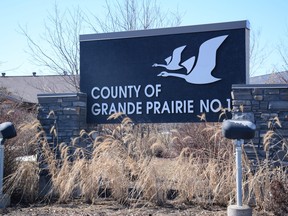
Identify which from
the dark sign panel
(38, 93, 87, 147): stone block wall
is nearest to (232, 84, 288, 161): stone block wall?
the dark sign panel

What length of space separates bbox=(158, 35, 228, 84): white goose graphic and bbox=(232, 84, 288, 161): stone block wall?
104 centimetres

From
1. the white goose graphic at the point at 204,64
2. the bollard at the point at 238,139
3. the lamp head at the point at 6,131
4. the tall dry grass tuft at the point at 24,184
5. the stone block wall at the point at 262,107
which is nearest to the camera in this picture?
the bollard at the point at 238,139

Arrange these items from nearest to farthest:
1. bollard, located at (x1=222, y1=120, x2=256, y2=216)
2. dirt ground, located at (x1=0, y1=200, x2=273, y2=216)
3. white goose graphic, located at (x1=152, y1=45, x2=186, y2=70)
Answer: bollard, located at (x1=222, y1=120, x2=256, y2=216) < dirt ground, located at (x1=0, y1=200, x2=273, y2=216) < white goose graphic, located at (x1=152, y1=45, x2=186, y2=70)

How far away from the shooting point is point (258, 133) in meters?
7.70

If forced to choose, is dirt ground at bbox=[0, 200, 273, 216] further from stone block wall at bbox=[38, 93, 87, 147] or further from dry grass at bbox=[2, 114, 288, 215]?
stone block wall at bbox=[38, 93, 87, 147]

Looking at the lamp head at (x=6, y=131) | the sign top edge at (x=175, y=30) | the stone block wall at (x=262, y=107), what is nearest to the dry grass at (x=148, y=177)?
the stone block wall at (x=262, y=107)

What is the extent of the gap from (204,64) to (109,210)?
359 cm

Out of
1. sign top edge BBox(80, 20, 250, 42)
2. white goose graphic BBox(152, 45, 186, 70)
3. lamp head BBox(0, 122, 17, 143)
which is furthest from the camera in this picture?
white goose graphic BBox(152, 45, 186, 70)

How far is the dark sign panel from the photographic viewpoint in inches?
342

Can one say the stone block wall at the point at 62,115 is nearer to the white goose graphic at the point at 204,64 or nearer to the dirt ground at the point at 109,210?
the dirt ground at the point at 109,210

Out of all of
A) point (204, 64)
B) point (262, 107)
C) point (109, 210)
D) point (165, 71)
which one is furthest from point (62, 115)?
point (262, 107)

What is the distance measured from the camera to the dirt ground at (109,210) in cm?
680

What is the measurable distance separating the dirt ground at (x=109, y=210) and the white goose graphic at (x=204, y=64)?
2.78 meters

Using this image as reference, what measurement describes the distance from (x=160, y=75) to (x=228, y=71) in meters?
1.42
